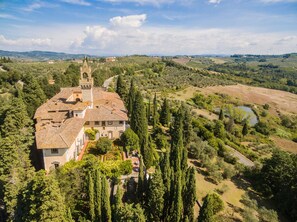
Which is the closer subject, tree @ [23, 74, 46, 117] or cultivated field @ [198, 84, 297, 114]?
tree @ [23, 74, 46, 117]

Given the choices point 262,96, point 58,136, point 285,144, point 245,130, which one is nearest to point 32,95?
point 58,136

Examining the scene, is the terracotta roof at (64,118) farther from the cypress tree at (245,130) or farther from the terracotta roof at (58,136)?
the cypress tree at (245,130)

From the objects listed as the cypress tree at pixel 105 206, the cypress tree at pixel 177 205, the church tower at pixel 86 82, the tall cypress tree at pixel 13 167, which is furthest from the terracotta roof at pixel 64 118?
the cypress tree at pixel 177 205

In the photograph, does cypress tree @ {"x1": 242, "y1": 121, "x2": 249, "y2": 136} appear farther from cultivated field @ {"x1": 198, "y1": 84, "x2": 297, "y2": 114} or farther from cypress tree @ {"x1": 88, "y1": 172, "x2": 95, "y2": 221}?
cypress tree @ {"x1": 88, "y1": 172, "x2": 95, "y2": 221}

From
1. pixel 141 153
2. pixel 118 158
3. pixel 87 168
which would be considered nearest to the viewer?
pixel 87 168

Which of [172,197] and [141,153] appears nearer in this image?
[172,197]

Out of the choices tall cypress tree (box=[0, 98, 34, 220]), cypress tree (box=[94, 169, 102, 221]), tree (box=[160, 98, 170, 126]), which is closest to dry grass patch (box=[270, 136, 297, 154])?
tree (box=[160, 98, 170, 126])

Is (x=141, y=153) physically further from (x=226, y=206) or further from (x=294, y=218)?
(x=294, y=218)

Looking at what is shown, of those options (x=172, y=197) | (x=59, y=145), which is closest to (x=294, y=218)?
(x=172, y=197)
